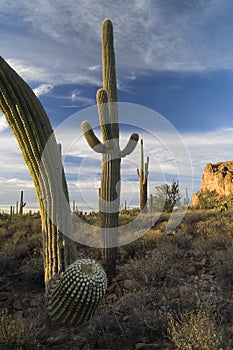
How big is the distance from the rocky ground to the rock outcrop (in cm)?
5557

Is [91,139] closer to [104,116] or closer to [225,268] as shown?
[104,116]

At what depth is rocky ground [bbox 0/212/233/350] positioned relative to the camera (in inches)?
162

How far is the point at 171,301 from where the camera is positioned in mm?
4926

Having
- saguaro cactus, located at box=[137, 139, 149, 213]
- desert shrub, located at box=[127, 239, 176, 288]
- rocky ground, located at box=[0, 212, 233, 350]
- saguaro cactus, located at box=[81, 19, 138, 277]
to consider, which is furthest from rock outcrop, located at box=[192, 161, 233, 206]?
desert shrub, located at box=[127, 239, 176, 288]

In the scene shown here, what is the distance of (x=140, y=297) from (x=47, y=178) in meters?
2.31

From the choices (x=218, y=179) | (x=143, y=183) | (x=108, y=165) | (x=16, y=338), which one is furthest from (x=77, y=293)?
(x=218, y=179)

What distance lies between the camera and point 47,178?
165 inches

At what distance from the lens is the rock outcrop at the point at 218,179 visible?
6619cm

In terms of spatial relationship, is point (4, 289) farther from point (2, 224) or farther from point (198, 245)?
point (2, 224)

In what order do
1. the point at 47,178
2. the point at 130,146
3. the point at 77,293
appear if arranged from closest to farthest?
1. the point at 77,293
2. the point at 47,178
3. the point at 130,146

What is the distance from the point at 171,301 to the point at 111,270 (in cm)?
262

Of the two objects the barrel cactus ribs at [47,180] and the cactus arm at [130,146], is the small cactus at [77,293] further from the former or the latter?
the cactus arm at [130,146]

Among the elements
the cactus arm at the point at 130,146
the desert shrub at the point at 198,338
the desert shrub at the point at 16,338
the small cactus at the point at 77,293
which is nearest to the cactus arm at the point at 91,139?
the cactus arm at the point at 130,146

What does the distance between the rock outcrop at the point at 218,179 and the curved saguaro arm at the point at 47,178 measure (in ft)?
198
